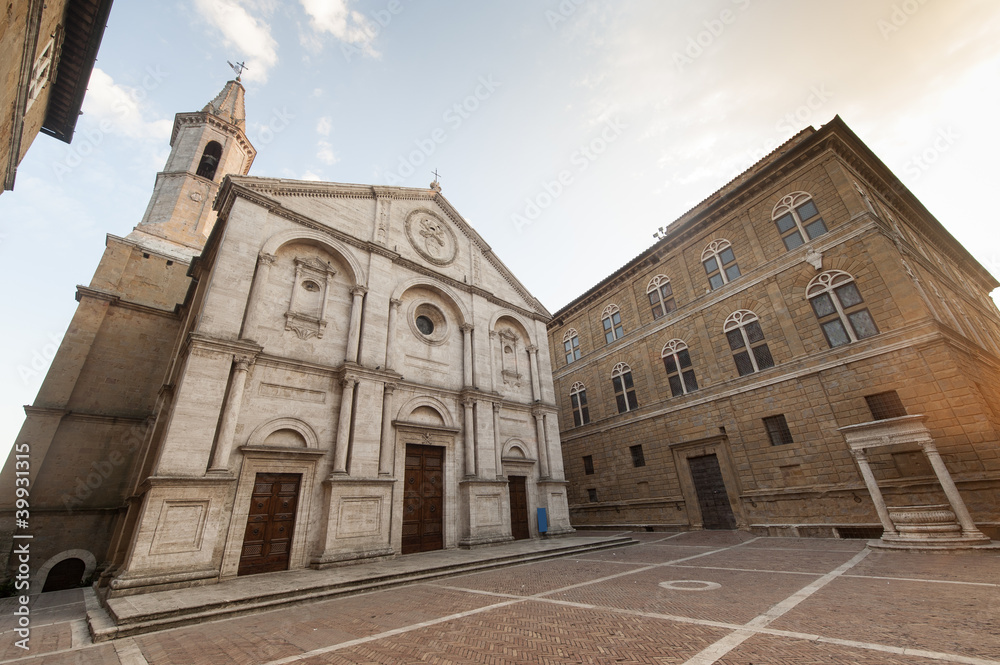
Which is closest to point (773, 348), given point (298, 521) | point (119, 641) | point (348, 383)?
point (348, 383)

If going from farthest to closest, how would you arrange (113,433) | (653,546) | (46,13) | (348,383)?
(113,433)
(653,546)
(348,383)
(46,13)

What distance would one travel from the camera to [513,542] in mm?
14844

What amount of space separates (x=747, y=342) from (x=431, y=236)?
15546 millimetres

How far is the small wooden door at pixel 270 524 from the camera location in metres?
10.0

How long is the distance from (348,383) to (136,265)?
15194 mm

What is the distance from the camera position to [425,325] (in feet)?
55.8

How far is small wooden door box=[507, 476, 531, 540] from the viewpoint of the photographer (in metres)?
16.0

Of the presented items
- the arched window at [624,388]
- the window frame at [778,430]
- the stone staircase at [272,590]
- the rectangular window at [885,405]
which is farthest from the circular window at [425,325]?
the rectangular window at [885,405]

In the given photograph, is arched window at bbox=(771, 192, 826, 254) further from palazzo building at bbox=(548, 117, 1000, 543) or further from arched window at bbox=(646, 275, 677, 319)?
arched window at bbox=(646, 275, 677, 319)

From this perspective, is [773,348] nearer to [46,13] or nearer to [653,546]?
[653,546]

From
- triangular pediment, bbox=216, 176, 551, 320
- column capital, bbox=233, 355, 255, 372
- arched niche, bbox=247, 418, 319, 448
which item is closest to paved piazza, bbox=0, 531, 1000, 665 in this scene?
arched niche, bbox=247, 418, 319, 448

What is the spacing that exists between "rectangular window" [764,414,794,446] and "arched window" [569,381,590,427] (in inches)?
410

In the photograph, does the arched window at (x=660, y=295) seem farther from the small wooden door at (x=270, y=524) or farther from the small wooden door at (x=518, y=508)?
the small wooden door at (x=270, y=524)

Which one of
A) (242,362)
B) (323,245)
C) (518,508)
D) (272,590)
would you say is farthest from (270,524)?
(518,508)
